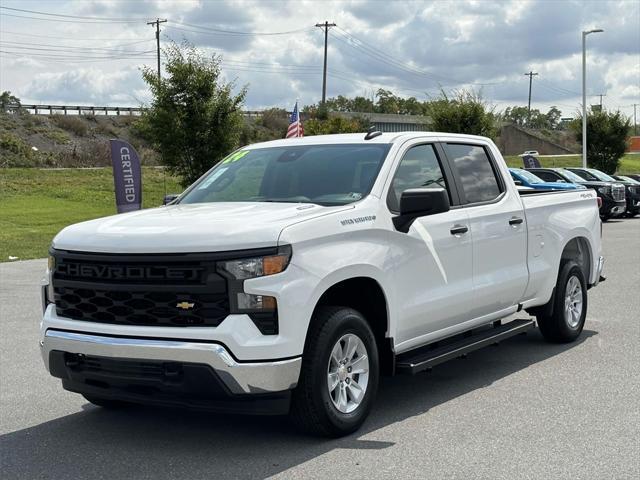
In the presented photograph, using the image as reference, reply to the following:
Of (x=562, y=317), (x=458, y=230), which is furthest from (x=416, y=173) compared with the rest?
(x=562, y=317)

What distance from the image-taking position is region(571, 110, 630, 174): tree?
47375mm

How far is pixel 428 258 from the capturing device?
20.3 feet

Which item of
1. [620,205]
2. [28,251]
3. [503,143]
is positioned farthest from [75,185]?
[503,143]

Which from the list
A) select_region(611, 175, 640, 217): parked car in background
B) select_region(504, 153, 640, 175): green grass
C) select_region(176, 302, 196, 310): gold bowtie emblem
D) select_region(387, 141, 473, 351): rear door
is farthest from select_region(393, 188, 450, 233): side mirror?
select_region(504, 153, 640, 175): green grass

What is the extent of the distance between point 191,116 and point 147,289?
1984 centimetres

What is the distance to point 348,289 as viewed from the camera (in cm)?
575

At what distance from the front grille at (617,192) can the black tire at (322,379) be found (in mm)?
23382

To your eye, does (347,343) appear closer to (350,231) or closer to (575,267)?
(350,231)

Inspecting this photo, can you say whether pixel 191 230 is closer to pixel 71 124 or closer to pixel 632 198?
pixel 632 198

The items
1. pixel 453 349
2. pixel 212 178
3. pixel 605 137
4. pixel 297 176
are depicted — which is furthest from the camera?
pixel 605 137

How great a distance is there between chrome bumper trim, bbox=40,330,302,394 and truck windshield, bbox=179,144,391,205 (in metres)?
1.38

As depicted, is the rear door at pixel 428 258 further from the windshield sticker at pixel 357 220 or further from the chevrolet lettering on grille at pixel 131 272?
the chevrolet lettering on grille at pixel 131 272

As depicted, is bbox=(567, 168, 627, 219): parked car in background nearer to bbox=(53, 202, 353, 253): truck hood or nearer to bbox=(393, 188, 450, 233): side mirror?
bbox=(393, 188, 450, 233): side mirror

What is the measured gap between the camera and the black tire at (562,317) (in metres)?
8.11
